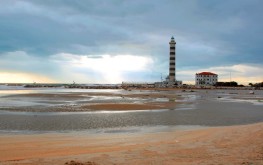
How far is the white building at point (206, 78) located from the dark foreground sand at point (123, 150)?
184 m

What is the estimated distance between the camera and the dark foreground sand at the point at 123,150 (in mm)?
9539

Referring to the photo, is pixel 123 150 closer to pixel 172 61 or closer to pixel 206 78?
pixel 172 61

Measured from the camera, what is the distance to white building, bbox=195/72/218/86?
638ft

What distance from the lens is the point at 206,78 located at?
195125mm

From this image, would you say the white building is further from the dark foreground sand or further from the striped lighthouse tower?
the dark foreground sand

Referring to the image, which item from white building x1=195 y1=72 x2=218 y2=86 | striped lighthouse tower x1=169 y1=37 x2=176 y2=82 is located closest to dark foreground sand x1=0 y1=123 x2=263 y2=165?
striped lighthouse tower x1=169 y1=37 x2=176 y2=82

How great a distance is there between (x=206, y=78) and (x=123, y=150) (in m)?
190

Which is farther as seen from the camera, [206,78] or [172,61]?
[206,78]

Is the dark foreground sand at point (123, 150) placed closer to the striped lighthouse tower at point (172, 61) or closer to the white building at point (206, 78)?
the striped lighthouse tower at point (172, 61)

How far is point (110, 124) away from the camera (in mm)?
20844

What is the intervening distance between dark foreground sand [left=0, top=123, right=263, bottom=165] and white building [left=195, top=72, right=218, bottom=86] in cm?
18382

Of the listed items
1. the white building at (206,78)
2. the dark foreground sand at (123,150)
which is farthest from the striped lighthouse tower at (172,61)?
the dark foreground sand at (123,150)

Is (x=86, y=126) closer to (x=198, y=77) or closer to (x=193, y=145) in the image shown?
(x=193, y=145)

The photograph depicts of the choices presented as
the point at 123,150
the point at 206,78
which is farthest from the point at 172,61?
the point at 123,150
